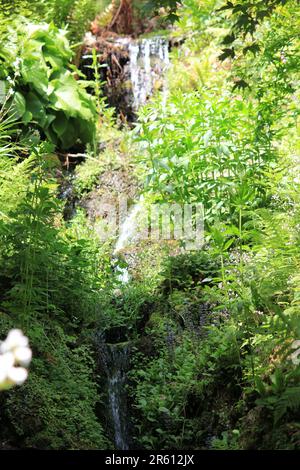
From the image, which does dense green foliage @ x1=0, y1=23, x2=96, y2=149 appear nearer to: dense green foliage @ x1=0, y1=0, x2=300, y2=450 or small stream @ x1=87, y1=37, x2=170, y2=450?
dense green foliage @ x1=0, y1=0, x2=300, y2=450

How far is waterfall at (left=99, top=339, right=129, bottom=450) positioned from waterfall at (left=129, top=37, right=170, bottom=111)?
598cm

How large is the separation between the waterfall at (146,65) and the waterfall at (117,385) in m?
5.98

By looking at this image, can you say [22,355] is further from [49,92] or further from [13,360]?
[49,92]

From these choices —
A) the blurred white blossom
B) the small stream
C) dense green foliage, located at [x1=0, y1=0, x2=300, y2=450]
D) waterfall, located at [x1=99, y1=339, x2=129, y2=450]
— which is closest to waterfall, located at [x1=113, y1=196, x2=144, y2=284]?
the small stream

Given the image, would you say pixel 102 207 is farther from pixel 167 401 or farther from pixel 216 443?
pixel 216 443

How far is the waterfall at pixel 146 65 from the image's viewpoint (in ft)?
32.0

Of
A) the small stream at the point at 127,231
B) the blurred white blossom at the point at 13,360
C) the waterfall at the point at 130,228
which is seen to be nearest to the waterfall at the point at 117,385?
the small stream at the point at 127,231

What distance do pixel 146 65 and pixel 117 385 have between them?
22.4 feet

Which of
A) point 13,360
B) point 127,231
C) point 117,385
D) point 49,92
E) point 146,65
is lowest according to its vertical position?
point 117,385

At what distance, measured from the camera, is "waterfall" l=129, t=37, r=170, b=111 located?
384 inches

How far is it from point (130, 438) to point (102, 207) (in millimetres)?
3742

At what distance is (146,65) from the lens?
9922mm

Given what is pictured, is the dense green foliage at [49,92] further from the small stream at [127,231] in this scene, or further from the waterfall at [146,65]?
the waterfall at [146,65]

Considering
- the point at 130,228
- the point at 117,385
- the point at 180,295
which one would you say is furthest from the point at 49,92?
the point at 117,385
